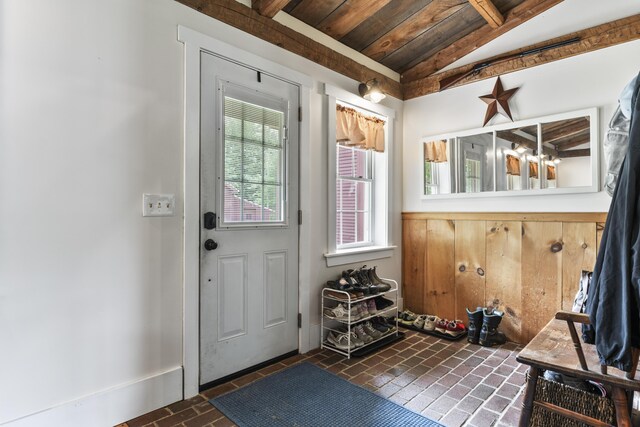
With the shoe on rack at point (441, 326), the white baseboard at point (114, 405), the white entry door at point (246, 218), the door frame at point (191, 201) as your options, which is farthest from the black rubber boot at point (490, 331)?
the white baseboard at point (114, 405)

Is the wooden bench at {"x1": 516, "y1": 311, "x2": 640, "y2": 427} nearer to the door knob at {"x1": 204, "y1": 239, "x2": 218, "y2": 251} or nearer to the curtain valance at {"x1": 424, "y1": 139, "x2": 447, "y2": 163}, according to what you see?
the door knob at {"x1": 204, "y1": 239, "x2": 218, "y2": 251}

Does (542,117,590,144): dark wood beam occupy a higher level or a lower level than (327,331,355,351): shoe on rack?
higher

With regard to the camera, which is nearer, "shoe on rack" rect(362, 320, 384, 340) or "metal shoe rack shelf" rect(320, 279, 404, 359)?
"metal shoe rack shelf" rect(320, 279, 404, 359)

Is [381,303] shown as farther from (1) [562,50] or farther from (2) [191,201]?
(1) [562,50]

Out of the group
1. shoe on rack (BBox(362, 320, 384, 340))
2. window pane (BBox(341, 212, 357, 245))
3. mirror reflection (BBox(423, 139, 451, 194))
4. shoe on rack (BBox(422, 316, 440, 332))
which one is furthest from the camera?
mirror reflection (BBox(423, 139, 451, 194))

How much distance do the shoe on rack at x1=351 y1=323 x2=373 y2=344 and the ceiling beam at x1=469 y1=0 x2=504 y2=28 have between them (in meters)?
2.76

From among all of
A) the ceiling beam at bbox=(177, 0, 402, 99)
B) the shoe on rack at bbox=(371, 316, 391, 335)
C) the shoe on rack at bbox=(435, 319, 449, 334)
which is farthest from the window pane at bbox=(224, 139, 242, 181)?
the shoe on rack at bbox=(435, 319, 449, 334)

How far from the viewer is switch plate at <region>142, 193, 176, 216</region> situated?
6.54 feet

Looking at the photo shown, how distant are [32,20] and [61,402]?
6.06 ft

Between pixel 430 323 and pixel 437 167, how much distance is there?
5.16ft

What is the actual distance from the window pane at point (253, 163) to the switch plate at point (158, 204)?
0.36 meters

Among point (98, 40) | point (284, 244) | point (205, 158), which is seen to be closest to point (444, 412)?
point (284, 244)

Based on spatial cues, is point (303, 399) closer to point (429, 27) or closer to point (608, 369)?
point (608, 369)

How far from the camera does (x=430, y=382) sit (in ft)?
7.73
